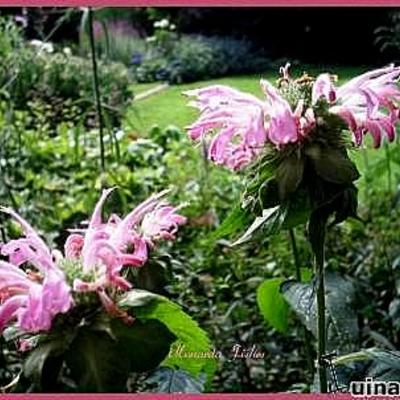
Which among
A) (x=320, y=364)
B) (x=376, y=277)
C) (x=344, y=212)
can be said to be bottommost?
(x=376, y=277)

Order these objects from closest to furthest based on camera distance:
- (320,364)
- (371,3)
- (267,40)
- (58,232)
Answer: (320,364)
(371,3)
(267,40)
(58,232)

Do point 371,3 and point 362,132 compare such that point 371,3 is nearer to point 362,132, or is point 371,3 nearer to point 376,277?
point 362,132

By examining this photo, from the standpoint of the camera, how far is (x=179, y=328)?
53 cm

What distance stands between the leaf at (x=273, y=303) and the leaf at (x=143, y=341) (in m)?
0.26

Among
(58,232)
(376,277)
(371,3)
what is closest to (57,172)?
(58,232)

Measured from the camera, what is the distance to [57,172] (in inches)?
55.2

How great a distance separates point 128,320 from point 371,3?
0.35m

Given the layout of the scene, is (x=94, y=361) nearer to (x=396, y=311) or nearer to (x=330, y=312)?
(x=330, y=312)

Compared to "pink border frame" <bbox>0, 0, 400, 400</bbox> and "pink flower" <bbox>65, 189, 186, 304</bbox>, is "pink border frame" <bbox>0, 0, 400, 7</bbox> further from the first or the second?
"pink flower" <bbox>65, 189, 186, 304</bbox>

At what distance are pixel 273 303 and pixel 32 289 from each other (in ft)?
1.08

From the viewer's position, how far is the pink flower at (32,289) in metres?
0.45

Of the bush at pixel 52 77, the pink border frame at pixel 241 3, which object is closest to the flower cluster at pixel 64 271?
the pink border frame at pixel 241 3

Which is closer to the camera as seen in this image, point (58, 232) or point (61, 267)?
point (61, 267)

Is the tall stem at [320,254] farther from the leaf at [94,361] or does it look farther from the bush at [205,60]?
the bush at [205,60]
